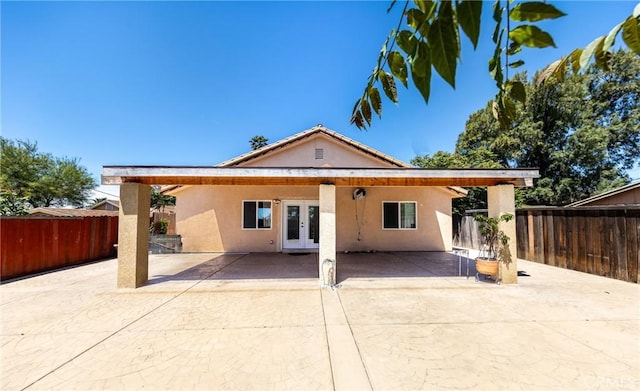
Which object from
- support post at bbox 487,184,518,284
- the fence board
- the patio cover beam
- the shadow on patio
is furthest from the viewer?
the shadow on patio

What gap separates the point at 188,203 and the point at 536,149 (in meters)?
26.1

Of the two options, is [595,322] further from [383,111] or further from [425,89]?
[425,89]

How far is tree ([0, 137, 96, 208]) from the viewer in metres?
23.8

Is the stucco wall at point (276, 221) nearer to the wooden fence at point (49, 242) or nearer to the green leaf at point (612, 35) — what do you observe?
the wooden fence at point (49, 242)

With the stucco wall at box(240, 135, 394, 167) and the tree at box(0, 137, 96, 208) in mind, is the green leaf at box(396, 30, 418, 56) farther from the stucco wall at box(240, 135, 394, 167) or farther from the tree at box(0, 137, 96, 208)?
the tree at box(0, 137, 96, 208)

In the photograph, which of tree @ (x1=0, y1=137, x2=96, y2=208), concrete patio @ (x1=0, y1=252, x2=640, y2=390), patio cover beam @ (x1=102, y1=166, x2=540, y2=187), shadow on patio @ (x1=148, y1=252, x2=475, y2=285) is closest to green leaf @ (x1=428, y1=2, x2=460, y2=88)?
concrete patio @ (x1=0, y1=252, x2=640, y2=390)

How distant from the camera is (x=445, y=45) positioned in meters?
0.71

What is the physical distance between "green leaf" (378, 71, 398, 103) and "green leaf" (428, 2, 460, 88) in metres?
0.81

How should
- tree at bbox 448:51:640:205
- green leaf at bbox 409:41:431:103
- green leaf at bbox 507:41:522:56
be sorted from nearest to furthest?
1. green leaf at bbox 409:41:431:103
2. green leaf at bbox 507:41:522:56
3. tree at bbox 448:51:640:205

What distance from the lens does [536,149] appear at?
22.4 meters

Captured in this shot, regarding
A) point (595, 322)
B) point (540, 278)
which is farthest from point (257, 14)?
point (540, 278)

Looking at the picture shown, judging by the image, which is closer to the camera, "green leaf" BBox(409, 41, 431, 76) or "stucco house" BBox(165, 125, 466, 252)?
"green leaf" BBox(409, 41, 431, 76)

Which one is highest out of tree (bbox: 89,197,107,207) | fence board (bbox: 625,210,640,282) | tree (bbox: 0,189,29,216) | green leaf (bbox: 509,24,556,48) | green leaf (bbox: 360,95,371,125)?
tree (bbox: 89,197,107,207)

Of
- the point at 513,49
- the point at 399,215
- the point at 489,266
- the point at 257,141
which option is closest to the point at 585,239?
the point at 489,266
